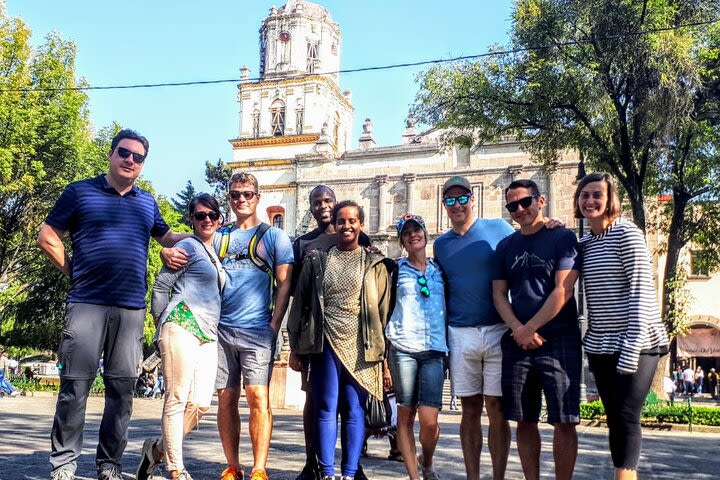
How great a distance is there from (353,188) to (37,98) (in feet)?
59.1

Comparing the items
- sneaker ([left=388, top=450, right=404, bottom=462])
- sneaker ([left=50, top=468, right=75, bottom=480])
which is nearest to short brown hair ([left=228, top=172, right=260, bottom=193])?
sneaker ([left=50, top=468, right=75, bottom=480])

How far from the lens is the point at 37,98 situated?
22328 millimetres

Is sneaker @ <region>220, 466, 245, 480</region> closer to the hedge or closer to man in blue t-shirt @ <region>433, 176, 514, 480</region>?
man in blue t-shirt @ <region>433, 176, 514, 480</region>

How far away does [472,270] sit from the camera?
4.90m

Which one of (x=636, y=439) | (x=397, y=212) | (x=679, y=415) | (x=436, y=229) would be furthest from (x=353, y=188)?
(x=636, y=439)

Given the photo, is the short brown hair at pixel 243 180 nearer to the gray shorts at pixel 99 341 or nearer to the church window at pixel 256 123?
the gray shorts at pixel 99 341

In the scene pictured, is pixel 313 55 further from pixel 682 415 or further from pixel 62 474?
pixel 62 474

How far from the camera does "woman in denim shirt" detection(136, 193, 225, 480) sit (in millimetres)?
4500


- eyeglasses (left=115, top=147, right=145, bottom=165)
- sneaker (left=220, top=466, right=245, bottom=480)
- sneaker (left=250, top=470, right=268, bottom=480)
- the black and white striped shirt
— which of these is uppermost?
eyeglasses (left=115, top=147, right=145, bottom=165)

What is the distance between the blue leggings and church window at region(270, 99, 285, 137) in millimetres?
38561

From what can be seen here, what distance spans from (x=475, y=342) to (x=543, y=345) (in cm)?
49

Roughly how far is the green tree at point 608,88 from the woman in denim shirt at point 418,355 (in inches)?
375

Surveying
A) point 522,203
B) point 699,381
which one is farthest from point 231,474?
point 699,381

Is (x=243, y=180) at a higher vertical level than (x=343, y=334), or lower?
higher
